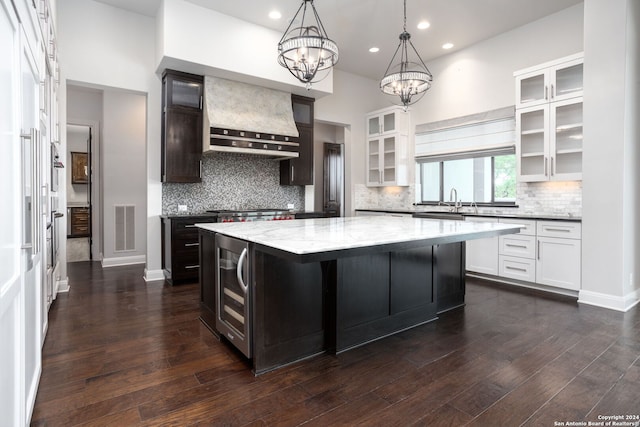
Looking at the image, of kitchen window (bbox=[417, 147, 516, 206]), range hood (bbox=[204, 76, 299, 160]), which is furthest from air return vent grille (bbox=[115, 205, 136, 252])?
kitchen window (bbox=[417, 147, 516, 206])

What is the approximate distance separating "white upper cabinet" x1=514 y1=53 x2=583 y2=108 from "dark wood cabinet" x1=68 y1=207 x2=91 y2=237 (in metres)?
7.67

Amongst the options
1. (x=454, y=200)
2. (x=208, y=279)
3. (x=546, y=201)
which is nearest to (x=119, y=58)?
(x=208, y=279)

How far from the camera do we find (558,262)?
416 cm

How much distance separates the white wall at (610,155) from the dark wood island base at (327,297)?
5.89 ft

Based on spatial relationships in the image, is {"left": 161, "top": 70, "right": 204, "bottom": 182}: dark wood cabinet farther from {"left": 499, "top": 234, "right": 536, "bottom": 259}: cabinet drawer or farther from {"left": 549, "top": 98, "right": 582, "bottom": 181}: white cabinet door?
{"left": 549, "top": 98, "right": 582, "bottom": 181}: white cabinet door

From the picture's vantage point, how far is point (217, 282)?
9.21 ft

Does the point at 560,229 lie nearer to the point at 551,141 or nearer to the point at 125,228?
the point at 551,141

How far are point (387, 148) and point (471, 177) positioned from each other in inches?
65.3

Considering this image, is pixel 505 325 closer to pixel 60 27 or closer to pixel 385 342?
pixel 385 342

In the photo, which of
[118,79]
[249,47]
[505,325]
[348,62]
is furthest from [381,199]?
[118,79]

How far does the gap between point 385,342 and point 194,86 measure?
4088 millimetres

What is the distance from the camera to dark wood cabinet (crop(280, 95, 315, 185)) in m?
5.79

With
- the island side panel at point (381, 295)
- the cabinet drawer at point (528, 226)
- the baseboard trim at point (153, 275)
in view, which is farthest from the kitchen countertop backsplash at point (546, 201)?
the baseboard trim at point (153, 275)

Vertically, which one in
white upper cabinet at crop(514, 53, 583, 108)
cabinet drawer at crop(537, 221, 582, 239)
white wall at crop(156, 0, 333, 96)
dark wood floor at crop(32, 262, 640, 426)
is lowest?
dark wood floor at crop(32, 262, 640, 426)
